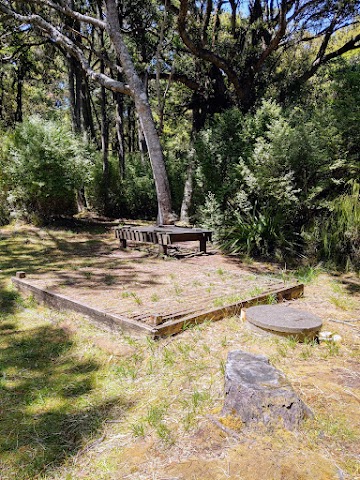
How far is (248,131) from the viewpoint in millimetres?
8938

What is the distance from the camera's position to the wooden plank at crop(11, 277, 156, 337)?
364 cm

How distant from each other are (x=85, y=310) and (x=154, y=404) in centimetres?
191

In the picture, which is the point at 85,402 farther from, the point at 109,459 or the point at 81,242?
the point at 81,242

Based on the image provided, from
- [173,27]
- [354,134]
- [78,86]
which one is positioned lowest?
[354,134]

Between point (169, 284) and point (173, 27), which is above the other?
point (173, 27)

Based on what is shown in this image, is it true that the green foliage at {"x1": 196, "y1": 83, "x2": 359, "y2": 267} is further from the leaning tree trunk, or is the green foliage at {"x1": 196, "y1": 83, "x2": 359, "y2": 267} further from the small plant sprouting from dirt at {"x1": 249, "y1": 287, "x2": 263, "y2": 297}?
the small plant sprouting from dirt at {"x1": 249, "y1": 287, "x2": 263, "y2": 297}

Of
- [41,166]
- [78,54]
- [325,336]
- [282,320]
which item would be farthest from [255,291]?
[78,54]

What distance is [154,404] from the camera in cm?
262

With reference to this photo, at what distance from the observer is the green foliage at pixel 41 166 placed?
10.9m

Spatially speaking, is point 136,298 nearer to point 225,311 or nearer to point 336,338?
point 225,311

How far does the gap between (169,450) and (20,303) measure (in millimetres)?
3703

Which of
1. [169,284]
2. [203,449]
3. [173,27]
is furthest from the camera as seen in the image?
[173,27]

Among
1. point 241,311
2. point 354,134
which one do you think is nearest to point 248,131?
point 354,134

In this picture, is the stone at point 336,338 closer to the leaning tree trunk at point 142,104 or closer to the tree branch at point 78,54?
the leaning tree trunk at point 142,104
